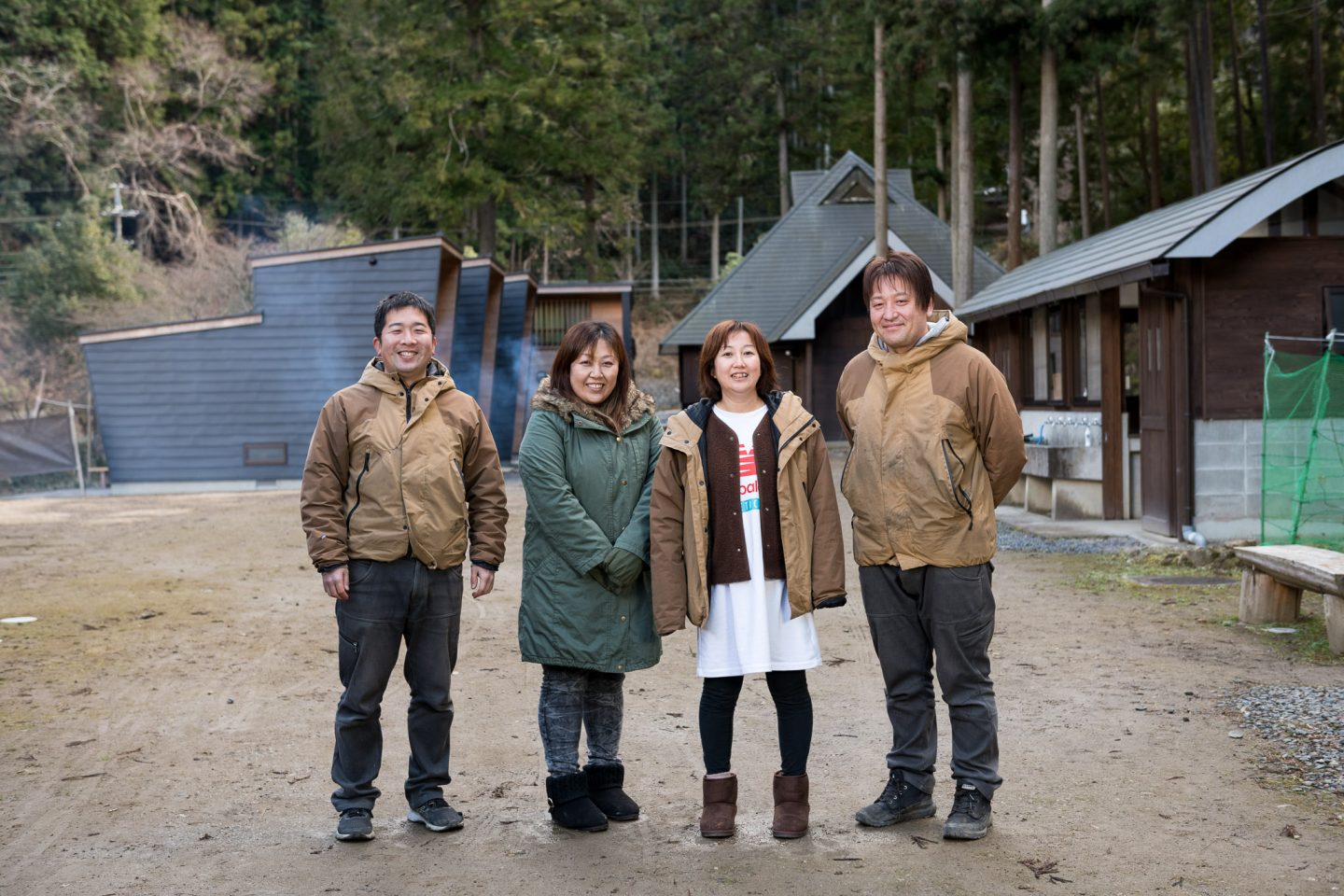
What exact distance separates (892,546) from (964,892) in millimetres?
1136

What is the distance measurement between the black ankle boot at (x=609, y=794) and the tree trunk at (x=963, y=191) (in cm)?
2124

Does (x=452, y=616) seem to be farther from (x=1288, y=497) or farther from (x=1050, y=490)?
(x=1050, y=490)

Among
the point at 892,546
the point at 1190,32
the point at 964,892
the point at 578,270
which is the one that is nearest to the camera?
the point at 964,892

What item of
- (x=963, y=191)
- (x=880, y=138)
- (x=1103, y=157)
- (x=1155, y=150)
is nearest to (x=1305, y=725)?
(x=963, y=191)

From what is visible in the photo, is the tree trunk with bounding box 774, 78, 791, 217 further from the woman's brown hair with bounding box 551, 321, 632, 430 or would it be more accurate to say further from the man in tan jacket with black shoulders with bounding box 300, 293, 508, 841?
the man in tan jacket with black shoulders with bounding box 300, 293, 508, 841

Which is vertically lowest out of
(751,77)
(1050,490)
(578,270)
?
(1050,490)

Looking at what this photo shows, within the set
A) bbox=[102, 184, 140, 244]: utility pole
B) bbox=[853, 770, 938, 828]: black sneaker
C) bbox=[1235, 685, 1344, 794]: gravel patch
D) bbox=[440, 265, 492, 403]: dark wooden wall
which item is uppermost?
bbox=[102, 184, 140, 244]: utility pole

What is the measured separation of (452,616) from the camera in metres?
4.60

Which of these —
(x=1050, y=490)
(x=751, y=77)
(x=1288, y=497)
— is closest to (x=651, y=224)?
(x=751, y=77)

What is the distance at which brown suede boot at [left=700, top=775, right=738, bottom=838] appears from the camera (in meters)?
4.31

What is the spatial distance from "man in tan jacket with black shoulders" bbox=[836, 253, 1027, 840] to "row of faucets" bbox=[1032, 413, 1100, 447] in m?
11.0

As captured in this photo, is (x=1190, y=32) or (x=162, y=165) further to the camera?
(x=162, y=165)

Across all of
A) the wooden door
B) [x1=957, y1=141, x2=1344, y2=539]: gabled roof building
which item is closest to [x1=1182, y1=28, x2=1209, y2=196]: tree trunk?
[x1=957, y1=141, x2=1344, y2=539]: gabled roof building

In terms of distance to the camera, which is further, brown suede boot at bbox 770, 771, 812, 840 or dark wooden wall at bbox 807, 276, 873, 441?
dark wooden wall at bbox 807, 276, 873, 441
